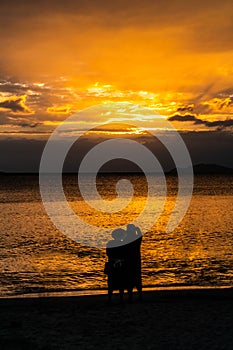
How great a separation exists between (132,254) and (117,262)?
1.58 feet

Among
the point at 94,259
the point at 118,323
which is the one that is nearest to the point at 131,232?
the point at 118,323

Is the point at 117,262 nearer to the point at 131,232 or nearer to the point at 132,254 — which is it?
the point at 132,254

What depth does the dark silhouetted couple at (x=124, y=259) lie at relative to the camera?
1287 centimetres

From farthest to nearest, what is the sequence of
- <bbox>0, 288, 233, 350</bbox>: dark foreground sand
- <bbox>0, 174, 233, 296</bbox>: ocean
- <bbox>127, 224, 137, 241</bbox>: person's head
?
1. <bbox>0, 174, 233, 296</bbox>: ocean
2. <bbox>127, 224, 137, 241</bbox>: person's head
3. <bbox>0, 288, 233, 350</bbox>: dark foreground sand

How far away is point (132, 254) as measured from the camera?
1325cm

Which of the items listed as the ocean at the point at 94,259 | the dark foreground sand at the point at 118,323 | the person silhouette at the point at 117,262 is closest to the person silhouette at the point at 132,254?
the person silhouette at the point at 117,262

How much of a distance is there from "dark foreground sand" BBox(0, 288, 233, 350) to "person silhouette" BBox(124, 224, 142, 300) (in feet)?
2.26

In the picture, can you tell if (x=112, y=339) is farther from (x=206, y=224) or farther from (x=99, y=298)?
(x=206, y=224)

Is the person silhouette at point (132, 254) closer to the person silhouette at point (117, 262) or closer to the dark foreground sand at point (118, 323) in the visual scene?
the person silhouette at point (117, 262)

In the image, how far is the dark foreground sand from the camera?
10.1 m

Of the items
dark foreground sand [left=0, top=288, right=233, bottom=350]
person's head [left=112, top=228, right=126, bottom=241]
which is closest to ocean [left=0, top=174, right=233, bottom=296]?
dark foreground sand [left=0, top=288, right=233, bottom=350]

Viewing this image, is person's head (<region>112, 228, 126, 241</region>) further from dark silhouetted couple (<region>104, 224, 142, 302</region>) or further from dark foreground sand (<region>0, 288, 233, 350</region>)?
dark foreground sand (<region>0, 288, 233, 350</region>)

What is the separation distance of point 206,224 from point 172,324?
1597 inches

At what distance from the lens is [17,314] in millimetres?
12625
